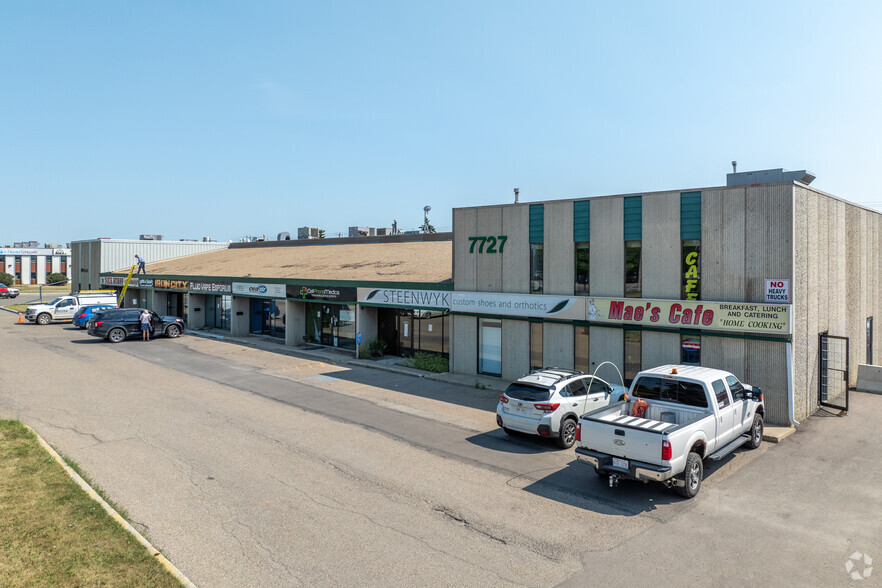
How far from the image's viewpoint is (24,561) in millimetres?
7336

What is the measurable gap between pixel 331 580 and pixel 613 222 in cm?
1341

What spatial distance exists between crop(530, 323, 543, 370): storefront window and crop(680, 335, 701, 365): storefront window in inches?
184

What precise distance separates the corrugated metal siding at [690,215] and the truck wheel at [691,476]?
7.50 m

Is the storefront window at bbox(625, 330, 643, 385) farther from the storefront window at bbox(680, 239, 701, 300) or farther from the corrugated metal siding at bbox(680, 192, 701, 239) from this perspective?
the corrugated metal siding at bbox(680, 192, 701, 239)

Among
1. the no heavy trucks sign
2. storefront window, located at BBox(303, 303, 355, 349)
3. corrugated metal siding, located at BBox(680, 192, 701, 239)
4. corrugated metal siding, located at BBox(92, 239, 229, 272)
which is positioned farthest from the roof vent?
corrugated metal siding, located at BBox(92, 239, 229, 272)

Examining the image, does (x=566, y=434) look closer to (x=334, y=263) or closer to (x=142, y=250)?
(x=334, y=263)

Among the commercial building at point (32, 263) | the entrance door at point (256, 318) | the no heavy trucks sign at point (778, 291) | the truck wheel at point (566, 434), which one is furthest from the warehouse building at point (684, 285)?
the commercial building at point (32, 263)

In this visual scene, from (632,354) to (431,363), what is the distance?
27.2ft

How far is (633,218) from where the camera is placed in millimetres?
17031

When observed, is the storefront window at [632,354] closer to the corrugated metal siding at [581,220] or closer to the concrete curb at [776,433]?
the corrugated metal siding at [581,220]

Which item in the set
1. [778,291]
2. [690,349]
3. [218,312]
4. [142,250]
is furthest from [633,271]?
[142,250]

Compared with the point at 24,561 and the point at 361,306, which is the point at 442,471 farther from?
the point at 361,306

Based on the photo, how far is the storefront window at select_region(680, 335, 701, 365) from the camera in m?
15.8

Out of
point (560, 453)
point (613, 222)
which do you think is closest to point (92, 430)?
point (560, 453)
